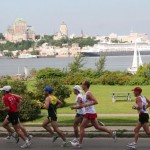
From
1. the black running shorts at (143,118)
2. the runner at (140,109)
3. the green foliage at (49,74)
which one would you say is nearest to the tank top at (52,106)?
the runner at (140,109)

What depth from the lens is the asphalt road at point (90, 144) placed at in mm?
11797

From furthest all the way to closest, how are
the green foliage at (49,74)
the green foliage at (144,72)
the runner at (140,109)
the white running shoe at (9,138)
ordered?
the green foliage at (49,74)
the green foliage at (144,72)
the white running shoe at (9,138)
the runner at (140,109)

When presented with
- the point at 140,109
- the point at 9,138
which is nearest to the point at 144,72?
the point at 9,138

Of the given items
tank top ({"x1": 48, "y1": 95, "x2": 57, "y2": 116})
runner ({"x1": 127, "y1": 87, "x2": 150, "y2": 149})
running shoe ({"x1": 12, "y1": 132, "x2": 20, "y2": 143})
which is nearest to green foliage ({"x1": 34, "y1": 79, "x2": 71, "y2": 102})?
running shoe ({"x1": 12, "y1": 132, "x2": 20, "y2": 143})

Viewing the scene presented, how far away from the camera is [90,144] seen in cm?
1243

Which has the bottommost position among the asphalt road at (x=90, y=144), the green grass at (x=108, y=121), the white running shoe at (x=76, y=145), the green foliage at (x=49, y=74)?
the green foliage at (x=49, y=74)

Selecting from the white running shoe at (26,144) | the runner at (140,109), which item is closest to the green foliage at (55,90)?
the white running shoe at (26,144)

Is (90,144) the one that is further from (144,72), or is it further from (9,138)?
(144,72)

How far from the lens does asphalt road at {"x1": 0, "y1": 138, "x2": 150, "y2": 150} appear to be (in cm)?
1180

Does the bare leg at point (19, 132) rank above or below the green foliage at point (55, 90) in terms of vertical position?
above

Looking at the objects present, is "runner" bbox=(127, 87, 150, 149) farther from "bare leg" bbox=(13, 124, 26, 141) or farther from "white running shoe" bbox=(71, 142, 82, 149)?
"bare leg" bbox=(13, 124, 26, 141)

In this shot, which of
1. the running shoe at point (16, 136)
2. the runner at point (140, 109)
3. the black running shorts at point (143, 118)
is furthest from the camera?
the running shoe at point (16, 136)

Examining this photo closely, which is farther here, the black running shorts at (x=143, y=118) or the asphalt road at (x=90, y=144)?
the asphalt road at (x=90, y=144)

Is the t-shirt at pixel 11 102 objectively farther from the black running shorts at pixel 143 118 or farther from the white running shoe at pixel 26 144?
the black running shorts at pixel 143 118
